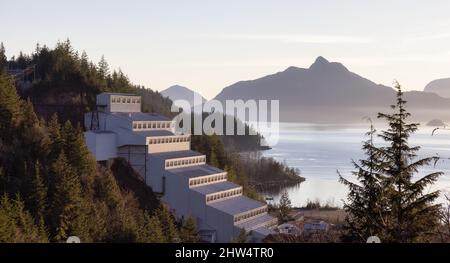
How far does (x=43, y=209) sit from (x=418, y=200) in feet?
89.2

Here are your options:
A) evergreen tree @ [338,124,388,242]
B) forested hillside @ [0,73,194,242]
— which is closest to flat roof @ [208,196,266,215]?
forested hillside @ [0,73,194,242]

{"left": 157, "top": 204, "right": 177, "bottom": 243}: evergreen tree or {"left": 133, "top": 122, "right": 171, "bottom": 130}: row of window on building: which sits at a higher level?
{"left": 133, "top": 122, "right": 171, "bottom": 130}: row of window on building

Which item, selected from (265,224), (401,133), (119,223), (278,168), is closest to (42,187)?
(119,223)

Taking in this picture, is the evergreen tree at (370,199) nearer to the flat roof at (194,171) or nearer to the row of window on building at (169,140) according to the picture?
the flat roof at (194,171)

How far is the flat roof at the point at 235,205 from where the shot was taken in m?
54.3

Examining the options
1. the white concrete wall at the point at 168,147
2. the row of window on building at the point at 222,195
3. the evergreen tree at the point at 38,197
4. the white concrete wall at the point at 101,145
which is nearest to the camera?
the evergreen tree at the point at 38,197

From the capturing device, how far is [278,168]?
474 feet

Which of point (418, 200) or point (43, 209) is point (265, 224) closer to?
point (43, 209)

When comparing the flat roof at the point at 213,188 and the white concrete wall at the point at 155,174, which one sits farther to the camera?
the white concrete wall at the point at 155,174

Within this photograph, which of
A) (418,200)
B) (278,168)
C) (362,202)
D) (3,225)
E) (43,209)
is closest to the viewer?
(418,200)

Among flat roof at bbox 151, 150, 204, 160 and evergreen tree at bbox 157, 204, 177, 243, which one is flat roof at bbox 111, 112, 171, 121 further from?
evergreen tree at bbox 157, 204, 177, 243

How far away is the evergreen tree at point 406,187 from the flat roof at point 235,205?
29.9m

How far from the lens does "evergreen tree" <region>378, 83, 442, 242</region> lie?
22766 millimetres

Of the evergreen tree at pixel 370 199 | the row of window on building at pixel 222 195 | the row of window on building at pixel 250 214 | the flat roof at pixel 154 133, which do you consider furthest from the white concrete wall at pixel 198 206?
the evergreen tree at pixel 370 199
